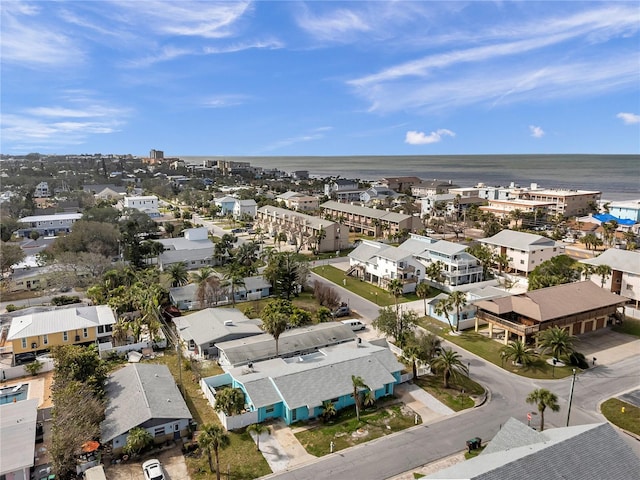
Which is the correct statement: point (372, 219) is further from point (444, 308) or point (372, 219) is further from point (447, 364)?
point (447, 364)

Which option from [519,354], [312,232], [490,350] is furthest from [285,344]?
[312,232]

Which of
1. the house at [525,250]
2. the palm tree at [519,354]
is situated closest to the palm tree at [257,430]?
the palm tree at [519,354]

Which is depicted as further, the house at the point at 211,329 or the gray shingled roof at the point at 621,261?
the gray shingled roof at the point at 621,261

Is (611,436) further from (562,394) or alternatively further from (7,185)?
(7,185)

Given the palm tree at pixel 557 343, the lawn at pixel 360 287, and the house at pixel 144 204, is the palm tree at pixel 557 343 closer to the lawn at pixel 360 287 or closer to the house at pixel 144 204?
the lawn at pixel 360 287

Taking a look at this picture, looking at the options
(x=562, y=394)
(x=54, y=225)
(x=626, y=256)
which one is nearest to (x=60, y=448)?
(x=562, y=394)

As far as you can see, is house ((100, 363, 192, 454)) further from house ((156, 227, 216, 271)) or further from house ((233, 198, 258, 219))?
house ((233, 198, 258, 219))

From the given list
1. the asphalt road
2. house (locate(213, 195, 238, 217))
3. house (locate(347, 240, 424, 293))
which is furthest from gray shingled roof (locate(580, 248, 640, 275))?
house (locate(213, 195, 238, 217))
